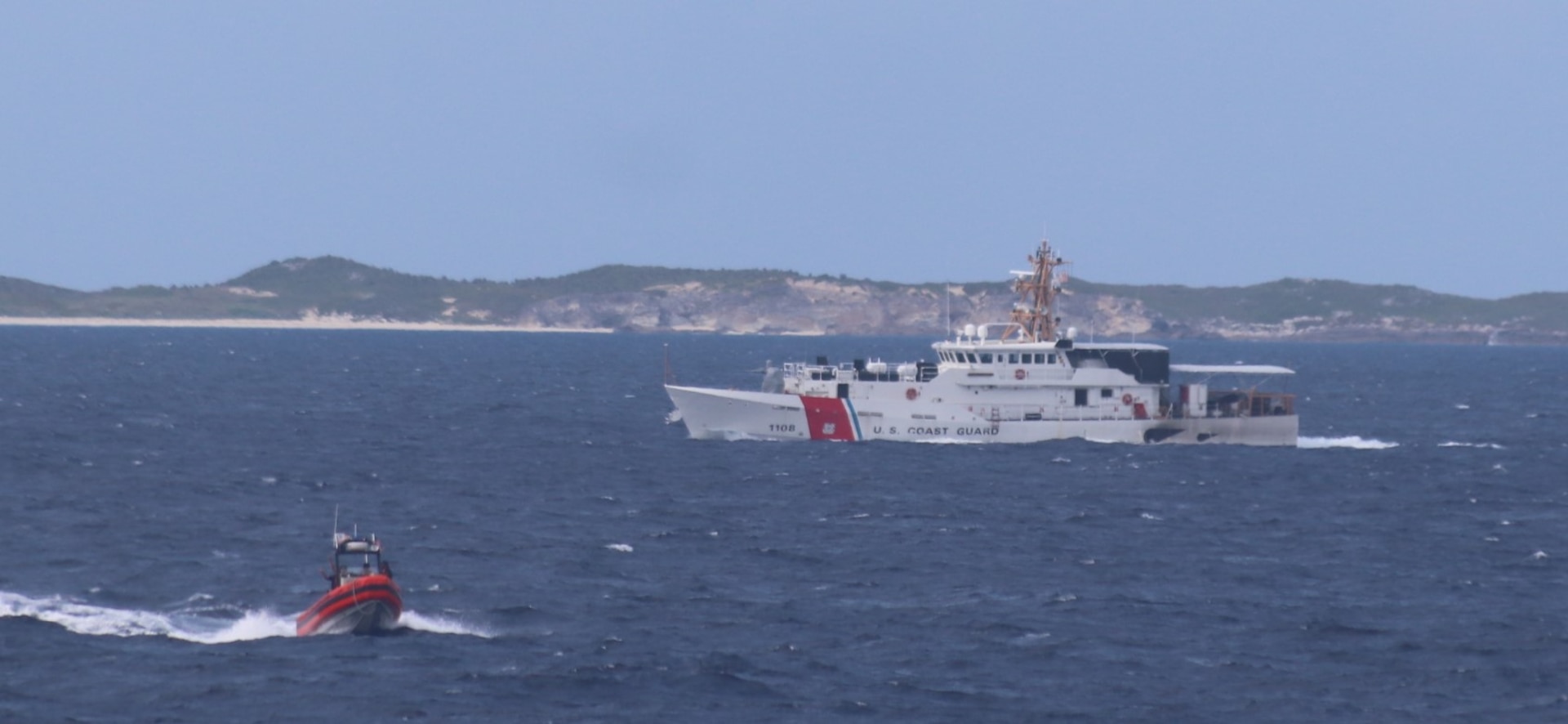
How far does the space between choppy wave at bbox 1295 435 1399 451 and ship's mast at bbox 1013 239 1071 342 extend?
1112 cm

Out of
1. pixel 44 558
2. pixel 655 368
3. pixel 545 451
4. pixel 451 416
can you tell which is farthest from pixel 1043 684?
pixel 655 368

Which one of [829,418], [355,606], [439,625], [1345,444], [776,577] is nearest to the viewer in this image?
[355,606]

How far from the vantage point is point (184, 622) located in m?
33.1

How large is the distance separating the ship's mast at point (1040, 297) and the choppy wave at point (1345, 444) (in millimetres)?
11119

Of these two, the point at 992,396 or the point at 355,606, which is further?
the point at 992,396

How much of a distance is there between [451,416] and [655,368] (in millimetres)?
69222

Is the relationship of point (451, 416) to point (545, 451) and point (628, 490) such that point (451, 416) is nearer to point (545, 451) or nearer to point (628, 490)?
point (545, 451)

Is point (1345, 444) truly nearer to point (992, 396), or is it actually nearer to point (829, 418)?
point (992, 396)

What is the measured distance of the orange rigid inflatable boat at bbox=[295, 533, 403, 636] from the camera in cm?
3177

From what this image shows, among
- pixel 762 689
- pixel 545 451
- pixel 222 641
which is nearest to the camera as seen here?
pixel 762 689

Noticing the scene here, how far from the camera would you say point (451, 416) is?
270 feet

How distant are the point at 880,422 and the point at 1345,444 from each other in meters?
19.2

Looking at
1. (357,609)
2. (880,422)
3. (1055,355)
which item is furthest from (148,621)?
(1055,355)

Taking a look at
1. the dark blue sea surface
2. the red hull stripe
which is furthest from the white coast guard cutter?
the dark blue sea surface
